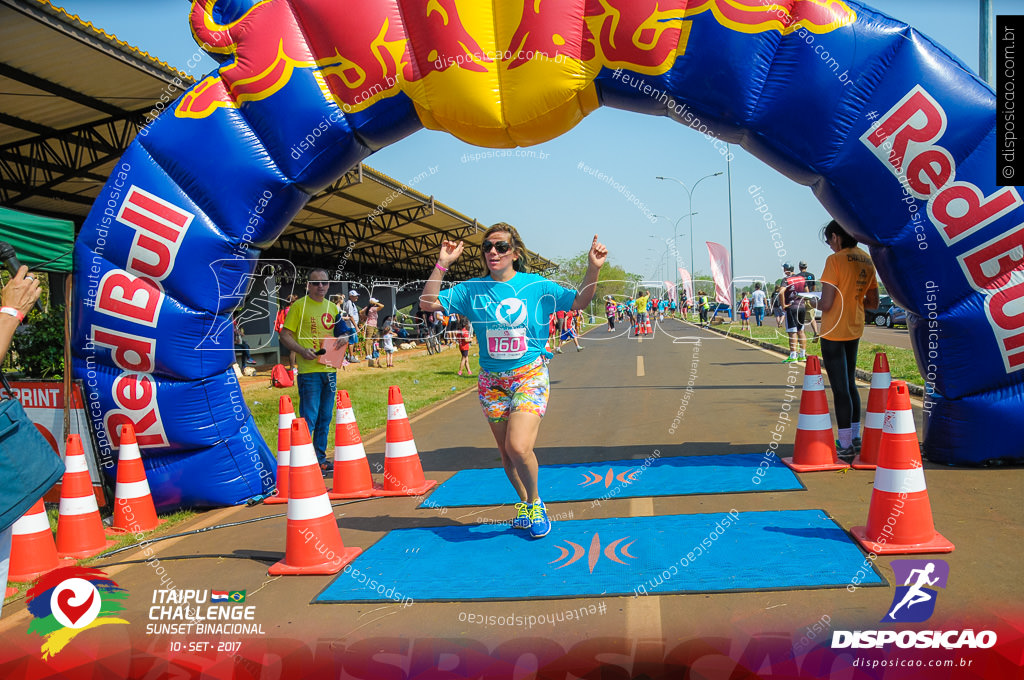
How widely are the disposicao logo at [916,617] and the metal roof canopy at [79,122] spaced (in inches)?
340

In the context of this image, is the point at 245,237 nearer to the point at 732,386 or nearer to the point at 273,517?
the point at 273,517

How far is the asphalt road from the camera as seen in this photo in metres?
3.07

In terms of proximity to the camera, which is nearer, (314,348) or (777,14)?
(777,14)

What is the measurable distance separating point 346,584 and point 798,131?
461cm

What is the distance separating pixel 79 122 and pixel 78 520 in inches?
401

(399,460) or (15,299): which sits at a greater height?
(15,299)

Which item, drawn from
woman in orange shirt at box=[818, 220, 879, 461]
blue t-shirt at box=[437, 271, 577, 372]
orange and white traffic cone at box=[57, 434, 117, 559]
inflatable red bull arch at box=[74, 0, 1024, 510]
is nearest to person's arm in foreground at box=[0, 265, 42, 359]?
blue t-shirt at box=[437, 271, 577, 372]

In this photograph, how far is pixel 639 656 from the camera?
9.11ft

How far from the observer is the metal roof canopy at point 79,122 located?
8.71 meters

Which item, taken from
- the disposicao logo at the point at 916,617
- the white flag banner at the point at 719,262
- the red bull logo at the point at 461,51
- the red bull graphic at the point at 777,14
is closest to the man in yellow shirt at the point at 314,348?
the red bull logo at the point at 461,51

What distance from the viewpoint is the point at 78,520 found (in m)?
4.76

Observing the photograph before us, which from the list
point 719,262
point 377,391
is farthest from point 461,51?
point 377,391

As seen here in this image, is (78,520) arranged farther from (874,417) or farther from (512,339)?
(874,417)

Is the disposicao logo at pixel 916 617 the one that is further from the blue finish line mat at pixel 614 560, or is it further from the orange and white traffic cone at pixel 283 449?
the orange and white traffic cone at pixel 283 449
